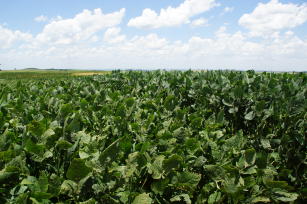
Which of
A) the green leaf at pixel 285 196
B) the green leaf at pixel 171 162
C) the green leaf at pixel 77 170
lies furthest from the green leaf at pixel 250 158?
the green leaf at pixel 77 170

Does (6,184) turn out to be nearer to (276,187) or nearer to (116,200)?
(116,200)

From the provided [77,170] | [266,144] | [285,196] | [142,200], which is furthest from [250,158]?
[266,144]

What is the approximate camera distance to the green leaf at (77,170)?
1.38m

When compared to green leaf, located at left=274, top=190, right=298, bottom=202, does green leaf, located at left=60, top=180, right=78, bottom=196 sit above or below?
above

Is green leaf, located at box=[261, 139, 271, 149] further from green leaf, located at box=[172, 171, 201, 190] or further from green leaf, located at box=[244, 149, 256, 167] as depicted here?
green leaf, located at box=[172, 171, 201, 190]

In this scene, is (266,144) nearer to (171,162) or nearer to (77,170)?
(171,162)

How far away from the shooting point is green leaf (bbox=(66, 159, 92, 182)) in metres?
1.38

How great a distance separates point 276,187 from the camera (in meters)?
1.90

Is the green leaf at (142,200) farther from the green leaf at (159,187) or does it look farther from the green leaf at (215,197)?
the green leaf at (215,197)

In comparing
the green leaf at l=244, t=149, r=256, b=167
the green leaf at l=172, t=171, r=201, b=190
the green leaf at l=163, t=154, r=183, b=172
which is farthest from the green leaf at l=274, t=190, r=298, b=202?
the green leaf at l=163, t=154, r=183, b=172

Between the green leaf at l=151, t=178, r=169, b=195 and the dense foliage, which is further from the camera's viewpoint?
the green leaf at l=151, t=178, r=169, b=195

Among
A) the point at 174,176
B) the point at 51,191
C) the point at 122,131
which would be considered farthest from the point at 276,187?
the point at 51,191

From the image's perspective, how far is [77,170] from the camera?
1.42 m

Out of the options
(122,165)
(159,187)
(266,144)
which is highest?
(122,165)
